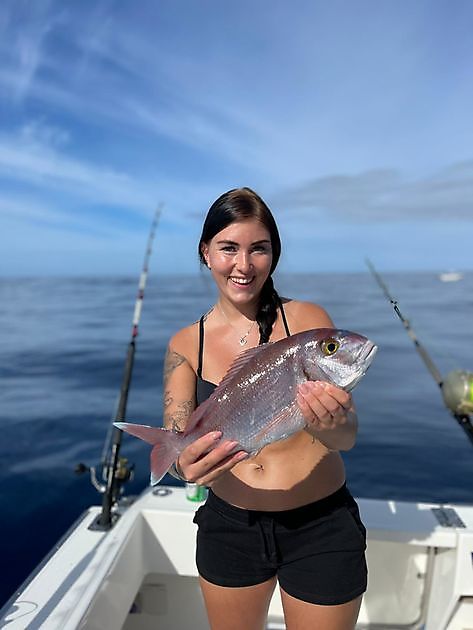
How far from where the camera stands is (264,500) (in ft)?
7.61

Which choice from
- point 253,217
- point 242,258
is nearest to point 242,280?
point 242,258

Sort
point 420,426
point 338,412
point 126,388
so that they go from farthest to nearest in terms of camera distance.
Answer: point 420,426
point 126,388
point 338,412

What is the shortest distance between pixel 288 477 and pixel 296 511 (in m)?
0.16

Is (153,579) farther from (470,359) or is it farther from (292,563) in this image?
(470,359)

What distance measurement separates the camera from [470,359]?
12.1m

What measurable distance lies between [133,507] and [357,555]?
6.52 ft

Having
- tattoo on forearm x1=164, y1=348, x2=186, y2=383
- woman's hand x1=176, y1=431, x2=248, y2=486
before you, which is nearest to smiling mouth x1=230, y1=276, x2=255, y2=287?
tattoo on forearm x1=164, y1=348, x2=186, y2=383

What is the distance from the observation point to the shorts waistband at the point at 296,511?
2.29 meters

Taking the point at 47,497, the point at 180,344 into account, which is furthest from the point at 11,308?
the point at 180,344

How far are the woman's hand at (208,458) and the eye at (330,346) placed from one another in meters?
0.55

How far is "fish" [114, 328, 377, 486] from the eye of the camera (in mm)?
1971

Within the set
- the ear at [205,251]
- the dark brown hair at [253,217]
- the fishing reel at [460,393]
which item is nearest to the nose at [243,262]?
the dark brown hair at [253,217]

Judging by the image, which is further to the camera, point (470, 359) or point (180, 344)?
point (470, 359)

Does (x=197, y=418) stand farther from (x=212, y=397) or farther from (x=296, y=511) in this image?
(x=296, y=511)
